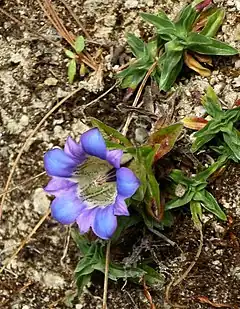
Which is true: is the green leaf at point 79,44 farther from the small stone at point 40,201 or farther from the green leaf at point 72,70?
the small stone at point 40,201

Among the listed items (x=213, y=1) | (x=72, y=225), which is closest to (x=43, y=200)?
(x=72, y=225)

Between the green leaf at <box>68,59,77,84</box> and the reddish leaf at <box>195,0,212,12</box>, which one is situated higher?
the reddish leaf at <box>195,0,212,12</box>

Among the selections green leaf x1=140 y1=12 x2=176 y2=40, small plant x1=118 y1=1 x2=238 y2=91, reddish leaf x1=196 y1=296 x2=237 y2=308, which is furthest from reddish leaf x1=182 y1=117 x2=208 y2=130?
reddish leaf x1=196 y1=296 x2=237 y2=308

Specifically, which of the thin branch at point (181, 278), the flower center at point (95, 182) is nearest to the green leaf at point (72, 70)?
the flower center at point (95, 182)

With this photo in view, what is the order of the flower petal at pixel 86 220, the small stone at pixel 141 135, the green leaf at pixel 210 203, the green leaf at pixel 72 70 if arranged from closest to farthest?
the flower petal at pixel 86 220
the green leaf at pixel 210 203
the small stone at pixel 141 135
the green leaf at pixel 72 70

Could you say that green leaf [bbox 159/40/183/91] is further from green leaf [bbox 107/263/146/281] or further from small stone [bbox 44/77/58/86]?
green leaf [bbox 107/263/146/281]

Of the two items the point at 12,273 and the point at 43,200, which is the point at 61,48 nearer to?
the point at 43,200

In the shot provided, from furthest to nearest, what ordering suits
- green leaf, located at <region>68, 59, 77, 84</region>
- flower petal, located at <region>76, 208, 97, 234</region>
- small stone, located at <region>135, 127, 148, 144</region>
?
green leaf, located at <region>68, 59, 77, 84</region> → small stone, located at <region>135, 127, 148, 144</region> → flower petal, located at <region>76, 208, 97, 234</region>

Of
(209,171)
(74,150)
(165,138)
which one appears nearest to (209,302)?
(209,171)
